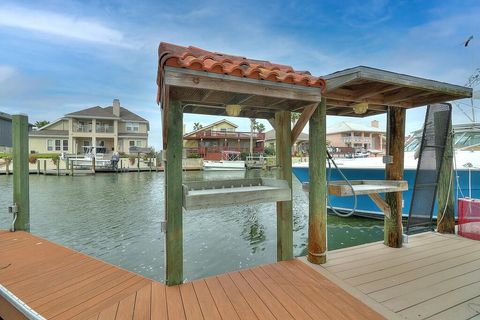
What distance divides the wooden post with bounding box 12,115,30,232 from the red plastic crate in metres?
7.25

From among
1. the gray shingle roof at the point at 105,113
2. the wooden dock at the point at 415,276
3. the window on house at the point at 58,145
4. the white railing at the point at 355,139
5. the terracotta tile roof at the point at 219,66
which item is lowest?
the wooden dock at the point at 415,276

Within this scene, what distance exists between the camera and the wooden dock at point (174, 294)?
1785 mm

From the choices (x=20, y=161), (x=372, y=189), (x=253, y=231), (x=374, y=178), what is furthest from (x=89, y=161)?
(x=372, y=189)

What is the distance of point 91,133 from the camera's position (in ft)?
93.9

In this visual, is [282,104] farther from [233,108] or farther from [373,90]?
[373,90]

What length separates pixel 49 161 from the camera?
23.9 meters

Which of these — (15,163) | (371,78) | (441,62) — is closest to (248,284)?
(371,78)

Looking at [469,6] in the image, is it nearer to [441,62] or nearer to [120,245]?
[441,62]

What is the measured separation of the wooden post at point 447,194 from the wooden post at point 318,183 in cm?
263

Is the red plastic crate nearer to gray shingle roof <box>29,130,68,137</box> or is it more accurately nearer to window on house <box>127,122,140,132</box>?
window on house <box>127,122,140,132</box>

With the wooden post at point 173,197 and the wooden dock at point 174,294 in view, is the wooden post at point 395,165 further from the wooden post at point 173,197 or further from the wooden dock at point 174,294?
the wooden post at point 173,197

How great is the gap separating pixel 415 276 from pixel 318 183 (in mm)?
1348

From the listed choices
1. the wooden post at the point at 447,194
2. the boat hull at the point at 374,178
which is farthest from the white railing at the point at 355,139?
the wooden post at the point at 447,194

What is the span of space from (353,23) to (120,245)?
31.6 ft
